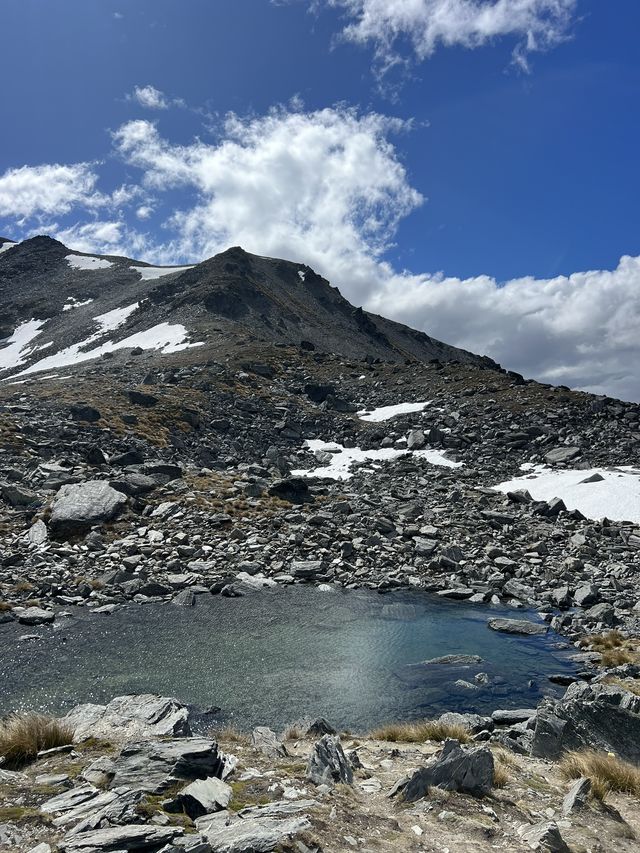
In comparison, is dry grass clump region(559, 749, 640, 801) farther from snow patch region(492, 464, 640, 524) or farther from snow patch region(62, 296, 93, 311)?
snow patch region(62, 296, 93, 311)

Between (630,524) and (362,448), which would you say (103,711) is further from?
(362,448)

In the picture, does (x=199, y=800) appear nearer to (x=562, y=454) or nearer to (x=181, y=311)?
(x=562, y=454)

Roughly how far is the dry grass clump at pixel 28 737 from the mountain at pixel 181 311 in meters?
65.8

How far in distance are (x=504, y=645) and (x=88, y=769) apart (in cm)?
1637

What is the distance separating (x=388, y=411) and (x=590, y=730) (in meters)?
52.5

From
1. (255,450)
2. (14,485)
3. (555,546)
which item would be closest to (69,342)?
(255,450)

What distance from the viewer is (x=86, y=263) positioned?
15625 cm

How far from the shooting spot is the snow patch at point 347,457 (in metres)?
47.2

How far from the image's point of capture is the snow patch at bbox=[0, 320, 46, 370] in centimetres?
10038

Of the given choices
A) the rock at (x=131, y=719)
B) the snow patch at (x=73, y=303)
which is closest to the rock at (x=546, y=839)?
the rock at (x=131, y=719)

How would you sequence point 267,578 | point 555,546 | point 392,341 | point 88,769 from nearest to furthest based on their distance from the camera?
point 88,769
point 267,578
point 555,546
point 392,341

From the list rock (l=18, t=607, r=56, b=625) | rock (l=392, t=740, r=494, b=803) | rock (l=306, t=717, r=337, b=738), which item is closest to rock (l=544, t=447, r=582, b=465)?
rock (l=306, t=717, r=337, b=738)

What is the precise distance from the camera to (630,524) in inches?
1293

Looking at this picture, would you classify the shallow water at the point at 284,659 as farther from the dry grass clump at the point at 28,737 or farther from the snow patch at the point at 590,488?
the snow patch at the point at 590,488
